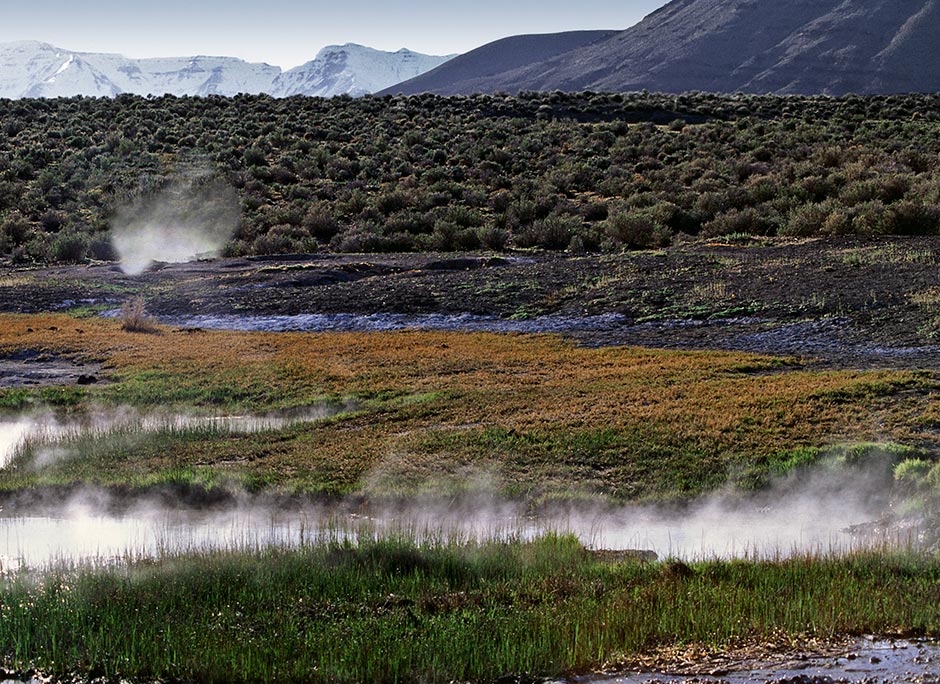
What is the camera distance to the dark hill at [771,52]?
136125 mm

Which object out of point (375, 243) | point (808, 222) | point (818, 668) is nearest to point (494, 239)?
point (375, 243)

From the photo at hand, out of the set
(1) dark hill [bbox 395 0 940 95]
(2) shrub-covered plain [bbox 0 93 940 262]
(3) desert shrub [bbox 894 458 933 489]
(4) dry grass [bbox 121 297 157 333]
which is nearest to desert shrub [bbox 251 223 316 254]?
(2) shrub-covered plain [bbox 0 93 940 262]

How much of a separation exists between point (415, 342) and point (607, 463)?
28.6 ft

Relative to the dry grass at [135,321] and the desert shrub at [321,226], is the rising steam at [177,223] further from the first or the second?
the dry grass at [135,321]

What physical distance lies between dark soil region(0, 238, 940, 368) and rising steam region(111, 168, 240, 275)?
507 cm

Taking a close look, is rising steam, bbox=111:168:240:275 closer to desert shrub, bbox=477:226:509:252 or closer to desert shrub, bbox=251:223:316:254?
desert shrub, bbox=251:223:316:254

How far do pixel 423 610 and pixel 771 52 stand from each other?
510 ft

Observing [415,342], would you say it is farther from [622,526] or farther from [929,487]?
[929,487]

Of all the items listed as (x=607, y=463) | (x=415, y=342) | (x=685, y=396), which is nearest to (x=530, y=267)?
(x=415, y=342)

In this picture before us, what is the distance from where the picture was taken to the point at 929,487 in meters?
11.2

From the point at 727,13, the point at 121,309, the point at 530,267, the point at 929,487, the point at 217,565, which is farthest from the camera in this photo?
the point at 727,13

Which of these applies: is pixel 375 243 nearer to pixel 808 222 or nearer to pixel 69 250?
pixel 69 250

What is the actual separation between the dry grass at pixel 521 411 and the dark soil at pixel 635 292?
7.52ft

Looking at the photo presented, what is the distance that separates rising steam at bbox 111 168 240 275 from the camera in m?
40.0
